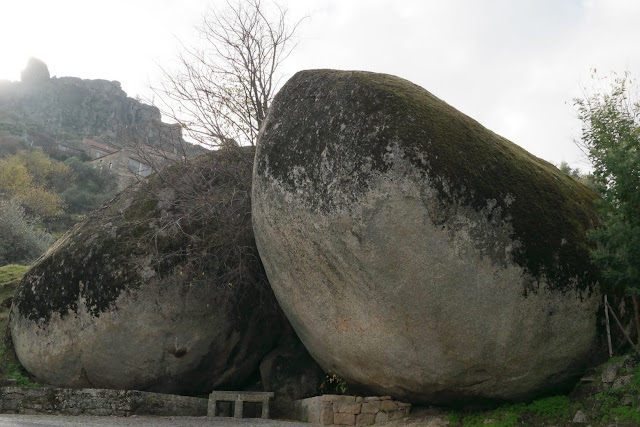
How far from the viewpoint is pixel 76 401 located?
9.80m

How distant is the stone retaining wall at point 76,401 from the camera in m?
9.70

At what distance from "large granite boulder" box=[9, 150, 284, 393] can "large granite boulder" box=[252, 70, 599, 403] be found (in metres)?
2.46

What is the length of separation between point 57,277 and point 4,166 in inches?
1521

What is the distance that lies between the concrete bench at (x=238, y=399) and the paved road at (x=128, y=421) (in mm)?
332

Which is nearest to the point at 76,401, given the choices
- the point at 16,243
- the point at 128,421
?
the point at 128,421

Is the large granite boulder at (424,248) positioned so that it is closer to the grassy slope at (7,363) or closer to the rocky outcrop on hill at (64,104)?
the grassy slope at (7,363)

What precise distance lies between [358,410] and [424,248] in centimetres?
326

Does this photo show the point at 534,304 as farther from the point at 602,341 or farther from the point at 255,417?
the point at 255,417

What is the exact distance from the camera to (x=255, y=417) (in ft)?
34.7

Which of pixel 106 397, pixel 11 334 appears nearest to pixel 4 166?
pixel 11 334

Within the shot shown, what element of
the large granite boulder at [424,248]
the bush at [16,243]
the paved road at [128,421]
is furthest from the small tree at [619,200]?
the bush at [16,243]

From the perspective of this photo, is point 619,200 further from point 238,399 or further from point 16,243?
point 16,243

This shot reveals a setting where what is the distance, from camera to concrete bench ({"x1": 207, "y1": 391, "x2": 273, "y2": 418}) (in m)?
10.3

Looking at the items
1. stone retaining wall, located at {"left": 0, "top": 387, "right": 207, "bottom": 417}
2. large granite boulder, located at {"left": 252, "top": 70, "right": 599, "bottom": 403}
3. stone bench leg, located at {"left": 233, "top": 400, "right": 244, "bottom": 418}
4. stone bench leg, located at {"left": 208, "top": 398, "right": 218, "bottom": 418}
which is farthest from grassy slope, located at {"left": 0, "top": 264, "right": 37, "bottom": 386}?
large granite boulder, located at {"left": 252, "top": 70, "right": 599, "bottom": 403}
